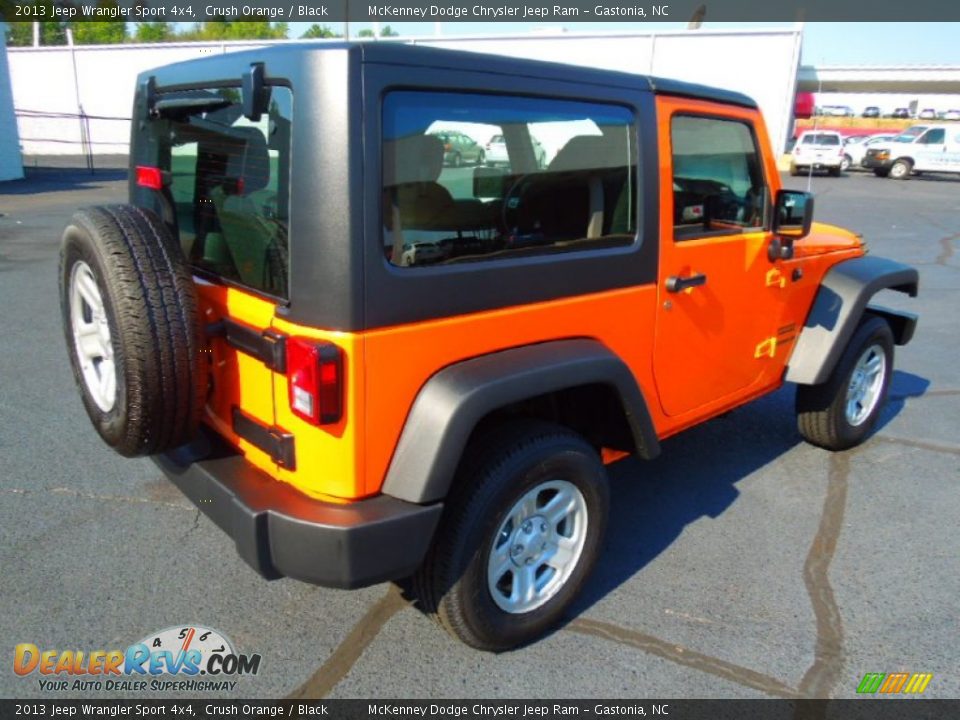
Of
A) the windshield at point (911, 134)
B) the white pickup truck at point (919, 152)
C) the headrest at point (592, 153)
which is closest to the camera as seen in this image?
the headrest at point (592, 153)

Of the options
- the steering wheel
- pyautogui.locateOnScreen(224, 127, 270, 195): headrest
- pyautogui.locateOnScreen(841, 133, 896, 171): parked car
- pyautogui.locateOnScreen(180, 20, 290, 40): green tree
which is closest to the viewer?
pyautogui.locateOnScreen(224, 127, 270, 195): headrest

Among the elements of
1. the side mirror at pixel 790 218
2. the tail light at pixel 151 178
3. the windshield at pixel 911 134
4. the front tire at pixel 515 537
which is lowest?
the front tire at pixel 515 537

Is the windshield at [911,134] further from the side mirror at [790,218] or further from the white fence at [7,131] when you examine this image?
the white fence at [7,131]

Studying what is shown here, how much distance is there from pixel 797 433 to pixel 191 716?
3.70m

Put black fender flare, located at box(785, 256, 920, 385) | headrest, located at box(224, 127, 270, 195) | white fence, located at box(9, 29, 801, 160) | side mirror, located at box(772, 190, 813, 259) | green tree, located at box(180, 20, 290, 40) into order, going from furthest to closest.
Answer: green tree, located at box(180, 20, 290, 40) < white fence, located at box(9, 29, 801, 160) < black fender flare, located at box(785, 256, 920, 385) < side mirror, located at box(772, 190, 813, 259) < headrest, located at box(224, 127, 270, 195)

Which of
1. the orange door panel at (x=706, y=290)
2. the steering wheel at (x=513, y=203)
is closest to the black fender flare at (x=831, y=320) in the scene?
the orange door panel at (x=706, y=290)

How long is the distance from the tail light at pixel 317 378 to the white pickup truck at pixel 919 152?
30893mm

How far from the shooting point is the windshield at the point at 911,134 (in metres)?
27.1

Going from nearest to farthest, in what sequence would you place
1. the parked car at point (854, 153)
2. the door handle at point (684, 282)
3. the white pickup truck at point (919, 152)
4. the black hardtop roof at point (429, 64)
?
the black hardtop roof at point (429, 64) < the door handle at point (684, 282) < the white pickup truck at point (919, 152) < the parked car at point (854, 153)

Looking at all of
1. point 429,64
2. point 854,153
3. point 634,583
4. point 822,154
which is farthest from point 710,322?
point 854,153

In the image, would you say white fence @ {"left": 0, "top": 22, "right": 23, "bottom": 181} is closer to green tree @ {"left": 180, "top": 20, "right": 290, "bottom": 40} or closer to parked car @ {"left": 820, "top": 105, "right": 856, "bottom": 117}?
green tree @ {"left": 180, "top": 20, "right": 290, "bottom": 40}

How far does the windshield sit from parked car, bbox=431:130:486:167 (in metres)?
30.5

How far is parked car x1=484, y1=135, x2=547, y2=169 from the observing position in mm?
2359

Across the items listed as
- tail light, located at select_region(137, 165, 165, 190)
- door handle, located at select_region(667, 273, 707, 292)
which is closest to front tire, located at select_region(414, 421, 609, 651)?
door handle, located at select_region(667, 273, 707, 292)
